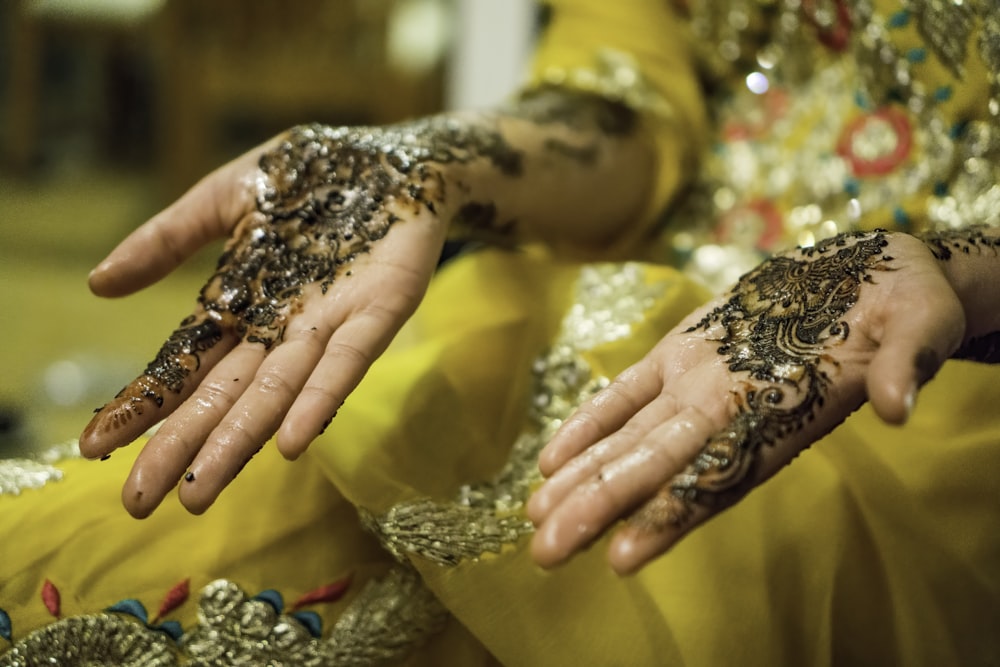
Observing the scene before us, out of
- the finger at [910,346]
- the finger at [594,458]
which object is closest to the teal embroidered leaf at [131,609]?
the finger at [594,458]

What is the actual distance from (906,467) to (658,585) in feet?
0.55

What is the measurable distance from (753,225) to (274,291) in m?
0.46

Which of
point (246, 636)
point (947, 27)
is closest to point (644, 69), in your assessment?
point (947, 27)

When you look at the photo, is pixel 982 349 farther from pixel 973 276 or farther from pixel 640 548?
pixel 640 548

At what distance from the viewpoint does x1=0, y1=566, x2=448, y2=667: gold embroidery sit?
435mm

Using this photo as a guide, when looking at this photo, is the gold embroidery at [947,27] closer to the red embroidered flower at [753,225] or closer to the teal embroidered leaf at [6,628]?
the red embroidered flower at [753,225]

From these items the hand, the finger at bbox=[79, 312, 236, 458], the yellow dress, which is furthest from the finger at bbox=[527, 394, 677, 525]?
the finger at bbox=[79, 312, 236, 458]

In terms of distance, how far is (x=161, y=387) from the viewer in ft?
1.46

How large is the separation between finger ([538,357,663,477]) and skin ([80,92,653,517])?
119 millimetres

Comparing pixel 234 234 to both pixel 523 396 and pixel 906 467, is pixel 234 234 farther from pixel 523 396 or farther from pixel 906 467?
pixel 906 467

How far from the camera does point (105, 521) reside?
0.46 metres

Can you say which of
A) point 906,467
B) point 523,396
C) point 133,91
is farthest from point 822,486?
point 133,91

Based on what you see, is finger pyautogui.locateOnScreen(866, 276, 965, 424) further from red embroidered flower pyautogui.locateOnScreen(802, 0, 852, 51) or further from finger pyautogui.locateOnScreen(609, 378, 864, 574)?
red embroidered flower pyautogui.locateOnScreen(802, 0, 852, 51)

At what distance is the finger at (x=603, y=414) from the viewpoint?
0.38 meters
